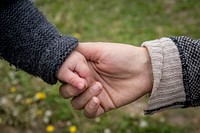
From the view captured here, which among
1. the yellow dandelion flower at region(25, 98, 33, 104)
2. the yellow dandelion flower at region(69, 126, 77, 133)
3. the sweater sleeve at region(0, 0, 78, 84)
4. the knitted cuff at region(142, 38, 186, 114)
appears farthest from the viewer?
the yellow dandelion flower at region(25, 98, 33, 104)

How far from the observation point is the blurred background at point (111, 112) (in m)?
2.42

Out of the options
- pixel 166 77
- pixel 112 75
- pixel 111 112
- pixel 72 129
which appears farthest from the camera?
pixel 111 112

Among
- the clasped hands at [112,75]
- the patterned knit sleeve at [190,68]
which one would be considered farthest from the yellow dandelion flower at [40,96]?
the patterned knit sleeve at [190,68]

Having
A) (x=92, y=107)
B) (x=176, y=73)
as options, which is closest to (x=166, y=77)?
(x=176, y=73)

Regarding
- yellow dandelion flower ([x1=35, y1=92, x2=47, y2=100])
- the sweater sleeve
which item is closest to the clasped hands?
the sweater sleeve

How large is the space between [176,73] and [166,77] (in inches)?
1.7

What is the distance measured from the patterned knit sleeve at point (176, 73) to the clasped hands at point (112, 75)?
0.08 metres

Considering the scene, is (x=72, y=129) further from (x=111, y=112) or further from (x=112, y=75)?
(x=112, y=75)

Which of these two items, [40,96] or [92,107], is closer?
[92,107]

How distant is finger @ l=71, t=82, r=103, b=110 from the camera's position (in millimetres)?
1675

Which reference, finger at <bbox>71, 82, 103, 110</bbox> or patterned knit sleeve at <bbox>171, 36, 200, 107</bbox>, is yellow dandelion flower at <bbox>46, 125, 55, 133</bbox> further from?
patterned knit sleeve at <bbox>171, 36, 200, 107</bbox>

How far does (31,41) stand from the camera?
162 centimetres

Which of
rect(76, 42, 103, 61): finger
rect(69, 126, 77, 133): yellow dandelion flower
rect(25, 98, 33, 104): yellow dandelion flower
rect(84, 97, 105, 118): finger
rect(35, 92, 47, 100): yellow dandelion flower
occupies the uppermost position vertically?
rect(76, 42, 103, 61): finger

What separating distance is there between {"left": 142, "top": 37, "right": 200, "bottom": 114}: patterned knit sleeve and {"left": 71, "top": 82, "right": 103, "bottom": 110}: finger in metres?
0.22
